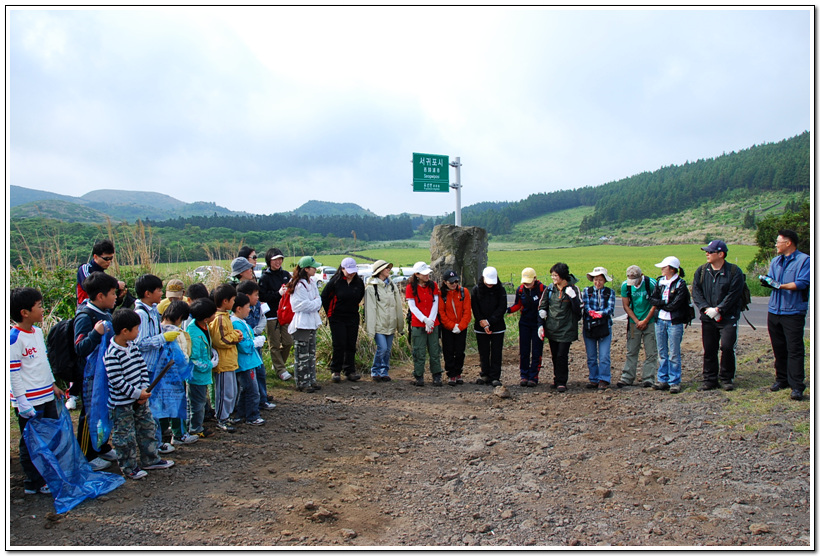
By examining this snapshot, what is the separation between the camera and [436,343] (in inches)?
305

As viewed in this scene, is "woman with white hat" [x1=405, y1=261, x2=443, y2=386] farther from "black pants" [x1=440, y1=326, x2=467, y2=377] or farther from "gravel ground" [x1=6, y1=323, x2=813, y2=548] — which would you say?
"gravel ground" [x1=6, y1=323, x2=813, y2=548]

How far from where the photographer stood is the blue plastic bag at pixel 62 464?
3.81 meters

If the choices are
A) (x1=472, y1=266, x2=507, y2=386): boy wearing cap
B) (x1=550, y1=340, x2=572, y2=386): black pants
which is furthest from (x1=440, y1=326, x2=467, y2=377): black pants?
(x1=550, y1=340, x2=572, y2=386): black pants

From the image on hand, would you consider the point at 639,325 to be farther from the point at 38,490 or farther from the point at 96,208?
the point at 96,208

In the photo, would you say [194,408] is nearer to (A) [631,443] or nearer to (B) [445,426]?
(B) [445,426]

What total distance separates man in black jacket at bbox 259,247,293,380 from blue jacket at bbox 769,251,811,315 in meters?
5.80

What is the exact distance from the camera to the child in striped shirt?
13.6 ft

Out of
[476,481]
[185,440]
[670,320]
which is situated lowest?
[476,481]

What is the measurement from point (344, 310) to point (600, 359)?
3.41m

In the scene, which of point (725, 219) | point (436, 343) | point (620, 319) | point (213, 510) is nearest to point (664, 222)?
point (725, 219)

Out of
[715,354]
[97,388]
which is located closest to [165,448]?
[97,388]

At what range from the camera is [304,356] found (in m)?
7.08

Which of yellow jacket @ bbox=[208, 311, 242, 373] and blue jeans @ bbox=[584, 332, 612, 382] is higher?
yellow jacket @ bbox=[208, 311, 242, 373]

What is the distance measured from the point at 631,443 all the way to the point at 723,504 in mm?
1343
